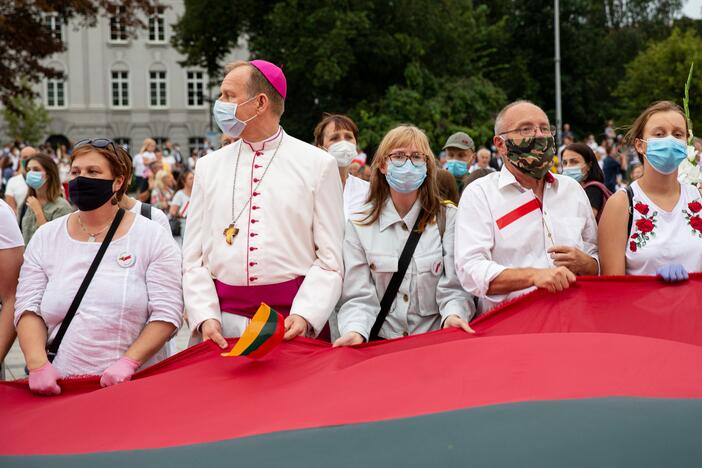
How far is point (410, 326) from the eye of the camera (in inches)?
215

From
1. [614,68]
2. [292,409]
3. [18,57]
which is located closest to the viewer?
[292,409]

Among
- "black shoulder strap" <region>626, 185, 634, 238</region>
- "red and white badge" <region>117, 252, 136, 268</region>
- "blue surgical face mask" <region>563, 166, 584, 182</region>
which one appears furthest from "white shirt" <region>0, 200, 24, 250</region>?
"blue surgical face mask" <region>563, 166, 584, 182</region>

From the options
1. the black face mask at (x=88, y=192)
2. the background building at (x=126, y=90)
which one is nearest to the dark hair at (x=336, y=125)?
the black face mask at (x=88, y=192)

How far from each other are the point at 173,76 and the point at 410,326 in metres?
70.1

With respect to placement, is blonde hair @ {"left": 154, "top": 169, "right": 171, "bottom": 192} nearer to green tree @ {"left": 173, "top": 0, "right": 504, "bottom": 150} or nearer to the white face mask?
the white face mask

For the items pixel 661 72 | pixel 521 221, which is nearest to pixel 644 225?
pixel 521 221

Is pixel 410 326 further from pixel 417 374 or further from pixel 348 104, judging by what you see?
pixel 348 104

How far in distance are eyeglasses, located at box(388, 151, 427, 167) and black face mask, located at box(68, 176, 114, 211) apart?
60.4 inches

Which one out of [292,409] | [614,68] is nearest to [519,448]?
[292,409]

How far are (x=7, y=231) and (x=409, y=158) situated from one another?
216cm

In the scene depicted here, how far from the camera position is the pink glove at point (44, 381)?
495cm

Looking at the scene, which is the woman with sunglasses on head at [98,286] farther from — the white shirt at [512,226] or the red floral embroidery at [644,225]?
the red floral embroidery at [644,225]

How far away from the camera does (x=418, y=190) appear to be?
5.73m

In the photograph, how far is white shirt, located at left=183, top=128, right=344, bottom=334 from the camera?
5.27 metres
